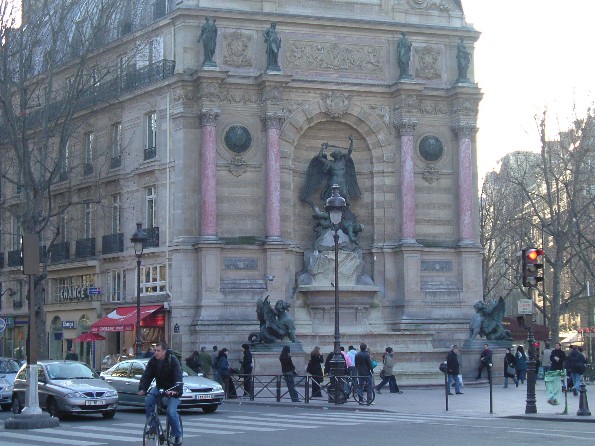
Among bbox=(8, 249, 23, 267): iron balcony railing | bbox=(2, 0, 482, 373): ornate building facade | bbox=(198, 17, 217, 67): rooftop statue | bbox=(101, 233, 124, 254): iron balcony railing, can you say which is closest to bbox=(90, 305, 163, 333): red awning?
bbox=(2, 0, 482, 373): ornate building facade

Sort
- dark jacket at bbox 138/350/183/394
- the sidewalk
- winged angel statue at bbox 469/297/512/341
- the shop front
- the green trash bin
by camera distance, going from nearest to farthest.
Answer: dark jacket at bbox 138/350/183/394
the sidewalk
the green trash bin
winged angel statue at bbox 469/297/512/341
the shop front

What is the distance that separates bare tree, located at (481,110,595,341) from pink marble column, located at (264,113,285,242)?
11651 mm

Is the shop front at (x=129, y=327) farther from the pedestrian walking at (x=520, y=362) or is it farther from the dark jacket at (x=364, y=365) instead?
the pedestrian walking at (x=520, y=362)

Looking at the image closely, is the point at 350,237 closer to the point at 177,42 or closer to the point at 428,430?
the point at 177,42

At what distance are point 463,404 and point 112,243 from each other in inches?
892

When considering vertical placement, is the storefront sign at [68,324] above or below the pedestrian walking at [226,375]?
above

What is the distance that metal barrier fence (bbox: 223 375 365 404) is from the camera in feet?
102

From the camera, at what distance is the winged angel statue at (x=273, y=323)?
39750 millimetres

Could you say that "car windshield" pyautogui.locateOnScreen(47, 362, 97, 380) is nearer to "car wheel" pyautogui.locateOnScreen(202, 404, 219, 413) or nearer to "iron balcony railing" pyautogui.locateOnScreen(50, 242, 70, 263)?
"car wheel" pyautogui.locateOnScreen(202, 404, 219, 413)

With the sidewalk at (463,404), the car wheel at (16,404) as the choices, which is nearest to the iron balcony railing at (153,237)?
the sidewalk at (463,404)

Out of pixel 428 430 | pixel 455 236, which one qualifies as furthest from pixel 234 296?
pixel 428 430

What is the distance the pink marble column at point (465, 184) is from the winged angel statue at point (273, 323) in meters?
11.0

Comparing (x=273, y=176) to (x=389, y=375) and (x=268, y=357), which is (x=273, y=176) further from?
(x=389, y=375)

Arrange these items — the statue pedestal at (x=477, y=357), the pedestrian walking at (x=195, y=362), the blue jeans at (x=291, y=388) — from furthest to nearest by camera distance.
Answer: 1. the statue pedestal at (x=477, y=357)
2. the pedestrian walking at (x=195, y=362)
3. the blue jeans at (x=291, y=388)
